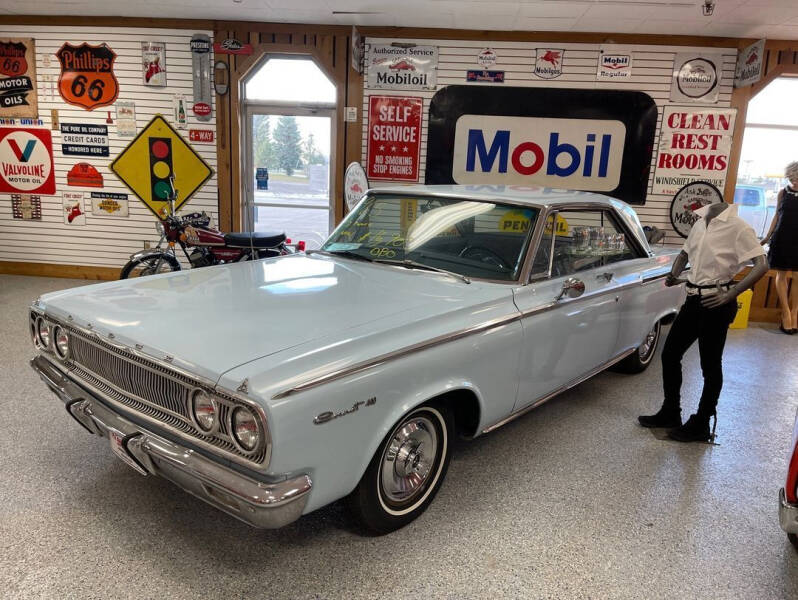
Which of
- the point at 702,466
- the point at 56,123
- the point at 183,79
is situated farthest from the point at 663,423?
the point at 56,123

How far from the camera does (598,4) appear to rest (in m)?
5.99

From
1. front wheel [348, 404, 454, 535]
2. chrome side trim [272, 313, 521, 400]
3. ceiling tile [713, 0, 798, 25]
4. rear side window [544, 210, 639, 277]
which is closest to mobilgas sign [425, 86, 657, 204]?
ceiling tile [713, 0, 798, 25]

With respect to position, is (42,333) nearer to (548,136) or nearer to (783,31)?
(548,136)

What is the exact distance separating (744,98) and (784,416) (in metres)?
4.63

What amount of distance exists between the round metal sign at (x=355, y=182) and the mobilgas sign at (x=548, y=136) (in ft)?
3.23

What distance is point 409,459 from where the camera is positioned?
261 centimetres

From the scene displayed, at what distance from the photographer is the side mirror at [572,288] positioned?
122 inches

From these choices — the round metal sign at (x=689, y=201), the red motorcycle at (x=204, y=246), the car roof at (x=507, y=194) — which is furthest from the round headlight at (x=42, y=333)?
the round metal sign at (x=689, y=201)

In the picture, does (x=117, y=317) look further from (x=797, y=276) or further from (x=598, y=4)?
(x=797, y=276)

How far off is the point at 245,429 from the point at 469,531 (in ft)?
4.31

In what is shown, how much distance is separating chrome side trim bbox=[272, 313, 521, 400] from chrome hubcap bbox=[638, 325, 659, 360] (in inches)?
105

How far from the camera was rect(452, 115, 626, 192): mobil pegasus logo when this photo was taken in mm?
7383

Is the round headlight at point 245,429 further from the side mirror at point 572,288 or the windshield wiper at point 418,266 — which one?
the side mirror at point 572,288

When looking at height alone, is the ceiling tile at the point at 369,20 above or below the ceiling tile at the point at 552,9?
above
